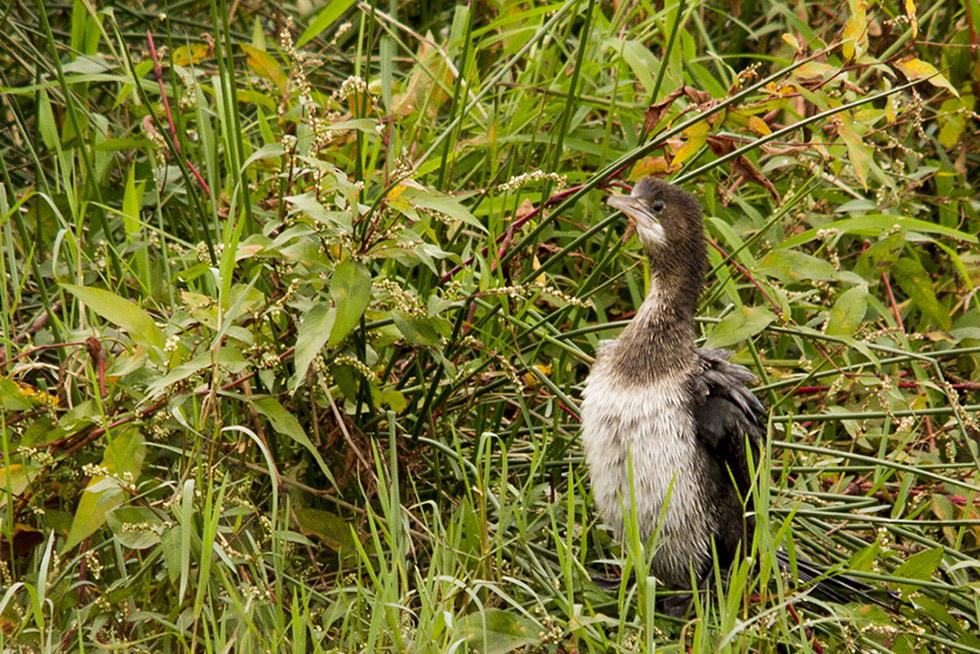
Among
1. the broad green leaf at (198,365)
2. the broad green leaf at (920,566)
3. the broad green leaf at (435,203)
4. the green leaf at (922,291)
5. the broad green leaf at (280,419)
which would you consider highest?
the broad green leaf at (435,203)

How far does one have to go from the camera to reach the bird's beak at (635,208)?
3.39 m

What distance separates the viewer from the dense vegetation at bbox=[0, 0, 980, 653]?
2.80m

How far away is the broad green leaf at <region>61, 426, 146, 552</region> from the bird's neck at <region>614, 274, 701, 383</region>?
1.28 metres

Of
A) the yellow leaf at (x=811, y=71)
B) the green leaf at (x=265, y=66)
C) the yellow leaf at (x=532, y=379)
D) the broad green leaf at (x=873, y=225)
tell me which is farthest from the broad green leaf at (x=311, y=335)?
the broad green leaf at (x=873, y=225)

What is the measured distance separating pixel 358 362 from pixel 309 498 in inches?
17.7

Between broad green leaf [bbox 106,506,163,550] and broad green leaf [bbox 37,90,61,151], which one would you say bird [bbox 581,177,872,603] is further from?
broad green leaf [bbox 37,90,61,151]

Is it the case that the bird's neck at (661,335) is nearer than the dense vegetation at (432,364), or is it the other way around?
the dense vegetation at (432,364)

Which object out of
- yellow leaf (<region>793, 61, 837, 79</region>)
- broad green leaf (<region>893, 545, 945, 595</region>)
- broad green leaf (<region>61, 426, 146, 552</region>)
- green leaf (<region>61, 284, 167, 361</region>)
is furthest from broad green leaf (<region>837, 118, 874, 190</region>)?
broad green leaf (<region>61, 426, 146, 552</region>)

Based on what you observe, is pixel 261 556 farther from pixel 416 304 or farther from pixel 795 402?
pixel 795 402

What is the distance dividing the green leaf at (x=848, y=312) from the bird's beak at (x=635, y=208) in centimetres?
55

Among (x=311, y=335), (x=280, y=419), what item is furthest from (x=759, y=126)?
(x=280, y=419)

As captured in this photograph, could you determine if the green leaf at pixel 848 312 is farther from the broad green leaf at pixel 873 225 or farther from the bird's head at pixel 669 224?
the bird's head at pixel 669 224

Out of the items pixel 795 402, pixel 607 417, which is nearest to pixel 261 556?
pixel 607 417

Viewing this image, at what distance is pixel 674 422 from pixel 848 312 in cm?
59
